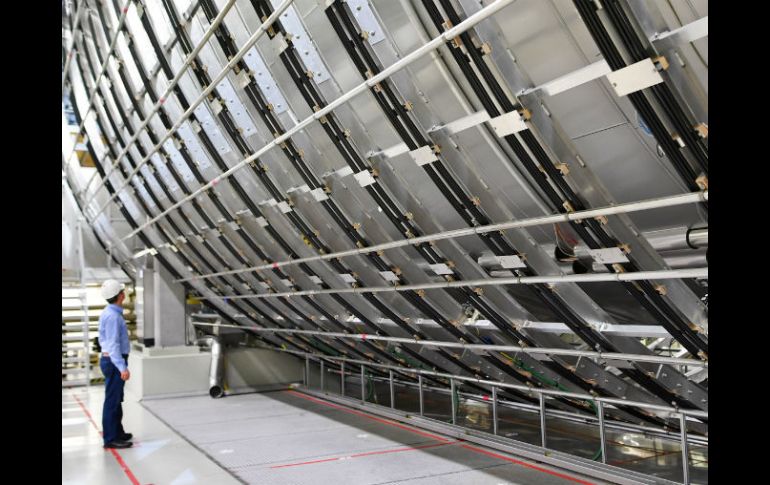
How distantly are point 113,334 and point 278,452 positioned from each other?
92.7 inches

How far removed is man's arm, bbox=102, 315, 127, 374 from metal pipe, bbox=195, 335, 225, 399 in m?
4.13

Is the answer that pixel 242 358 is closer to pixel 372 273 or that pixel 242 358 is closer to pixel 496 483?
pixel 372 273

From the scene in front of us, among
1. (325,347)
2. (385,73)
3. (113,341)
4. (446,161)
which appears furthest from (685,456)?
(325,347)

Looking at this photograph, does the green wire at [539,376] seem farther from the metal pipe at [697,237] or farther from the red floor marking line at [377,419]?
the metal pipe at [697,237]

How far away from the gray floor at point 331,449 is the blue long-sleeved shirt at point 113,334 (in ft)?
4.68

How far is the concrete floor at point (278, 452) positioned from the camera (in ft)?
21.6

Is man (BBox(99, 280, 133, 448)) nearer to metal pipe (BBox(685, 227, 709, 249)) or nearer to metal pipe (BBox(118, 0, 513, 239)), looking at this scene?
metal pipe (BBox(118, 0, 513, 239))

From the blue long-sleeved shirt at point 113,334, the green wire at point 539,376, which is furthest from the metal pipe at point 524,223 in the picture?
the blue long-sleeved shirt at point 113,334

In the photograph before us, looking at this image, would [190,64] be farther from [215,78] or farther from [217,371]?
[217,371]

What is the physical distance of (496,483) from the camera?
6.13 metres

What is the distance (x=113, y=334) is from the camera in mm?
8047
